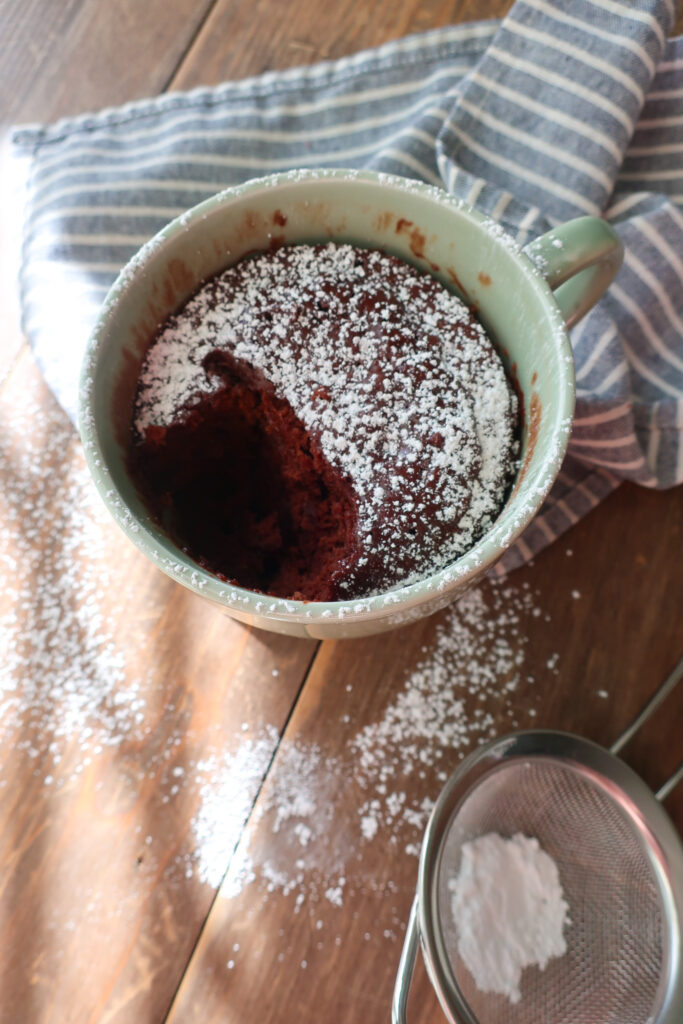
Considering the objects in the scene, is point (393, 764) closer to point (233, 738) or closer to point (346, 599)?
point (233, 738)

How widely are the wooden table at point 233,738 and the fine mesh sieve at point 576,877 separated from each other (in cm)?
4

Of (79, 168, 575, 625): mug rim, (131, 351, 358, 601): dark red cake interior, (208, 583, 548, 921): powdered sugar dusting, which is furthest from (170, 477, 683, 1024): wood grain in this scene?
(79, 168, 575, 625): mug rim

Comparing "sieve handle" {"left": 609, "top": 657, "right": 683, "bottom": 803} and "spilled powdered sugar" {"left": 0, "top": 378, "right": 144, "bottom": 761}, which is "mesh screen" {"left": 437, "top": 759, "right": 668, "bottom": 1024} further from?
"spilled powdered sugar" {"left": 0, "top": 378, "right": 144, "bottom": 761}

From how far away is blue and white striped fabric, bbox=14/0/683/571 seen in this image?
0.88m

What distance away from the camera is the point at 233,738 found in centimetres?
85

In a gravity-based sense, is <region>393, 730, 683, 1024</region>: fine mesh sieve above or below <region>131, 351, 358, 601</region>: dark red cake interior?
below

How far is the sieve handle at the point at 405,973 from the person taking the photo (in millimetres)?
725

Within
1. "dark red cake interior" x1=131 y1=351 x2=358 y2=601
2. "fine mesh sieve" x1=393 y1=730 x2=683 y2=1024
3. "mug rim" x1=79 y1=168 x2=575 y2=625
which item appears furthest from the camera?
"fine mesh sieve" x1=393 y1=730 x2=683 y2=1024

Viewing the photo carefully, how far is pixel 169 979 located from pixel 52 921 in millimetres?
134

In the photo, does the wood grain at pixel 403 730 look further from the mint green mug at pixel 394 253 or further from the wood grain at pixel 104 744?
the mint green mug at pixel 394 253

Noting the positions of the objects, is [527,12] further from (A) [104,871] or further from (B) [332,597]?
(A) [104,871]

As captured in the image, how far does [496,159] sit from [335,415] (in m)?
0.46

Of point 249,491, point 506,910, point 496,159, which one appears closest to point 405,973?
point 506,910

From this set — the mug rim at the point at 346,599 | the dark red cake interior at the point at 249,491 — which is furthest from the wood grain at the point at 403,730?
the mug rim at the point at 346,599
